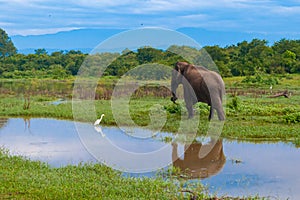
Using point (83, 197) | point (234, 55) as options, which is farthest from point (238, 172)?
point (234, 55)

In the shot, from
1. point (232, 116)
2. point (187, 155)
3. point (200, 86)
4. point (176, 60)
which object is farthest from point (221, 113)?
point (176, 60)

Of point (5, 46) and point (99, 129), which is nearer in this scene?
point (99, 129)

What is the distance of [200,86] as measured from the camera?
15.4 meters

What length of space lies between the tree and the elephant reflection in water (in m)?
55.5

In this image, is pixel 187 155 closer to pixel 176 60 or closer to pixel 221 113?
pixel 221 113

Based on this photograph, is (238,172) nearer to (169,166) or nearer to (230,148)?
(169,166)

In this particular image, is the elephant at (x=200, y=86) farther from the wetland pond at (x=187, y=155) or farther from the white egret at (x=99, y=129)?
the white egret at (x=99, y=129)

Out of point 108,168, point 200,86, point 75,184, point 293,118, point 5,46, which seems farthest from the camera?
point 5,46

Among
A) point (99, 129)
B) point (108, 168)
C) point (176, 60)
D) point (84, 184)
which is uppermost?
point (176, 60)

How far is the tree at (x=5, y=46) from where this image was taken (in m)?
63.6

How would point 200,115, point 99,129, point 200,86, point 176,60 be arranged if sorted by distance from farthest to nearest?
point 176,60 → point 200,115 → point 200,86 → point 99,129

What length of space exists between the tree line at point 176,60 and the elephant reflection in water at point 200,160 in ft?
59.1

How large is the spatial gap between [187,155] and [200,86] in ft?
15.9

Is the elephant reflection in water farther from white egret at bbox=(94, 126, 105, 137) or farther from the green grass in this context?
white egret at bbox=(94, 126, 105, 137)
